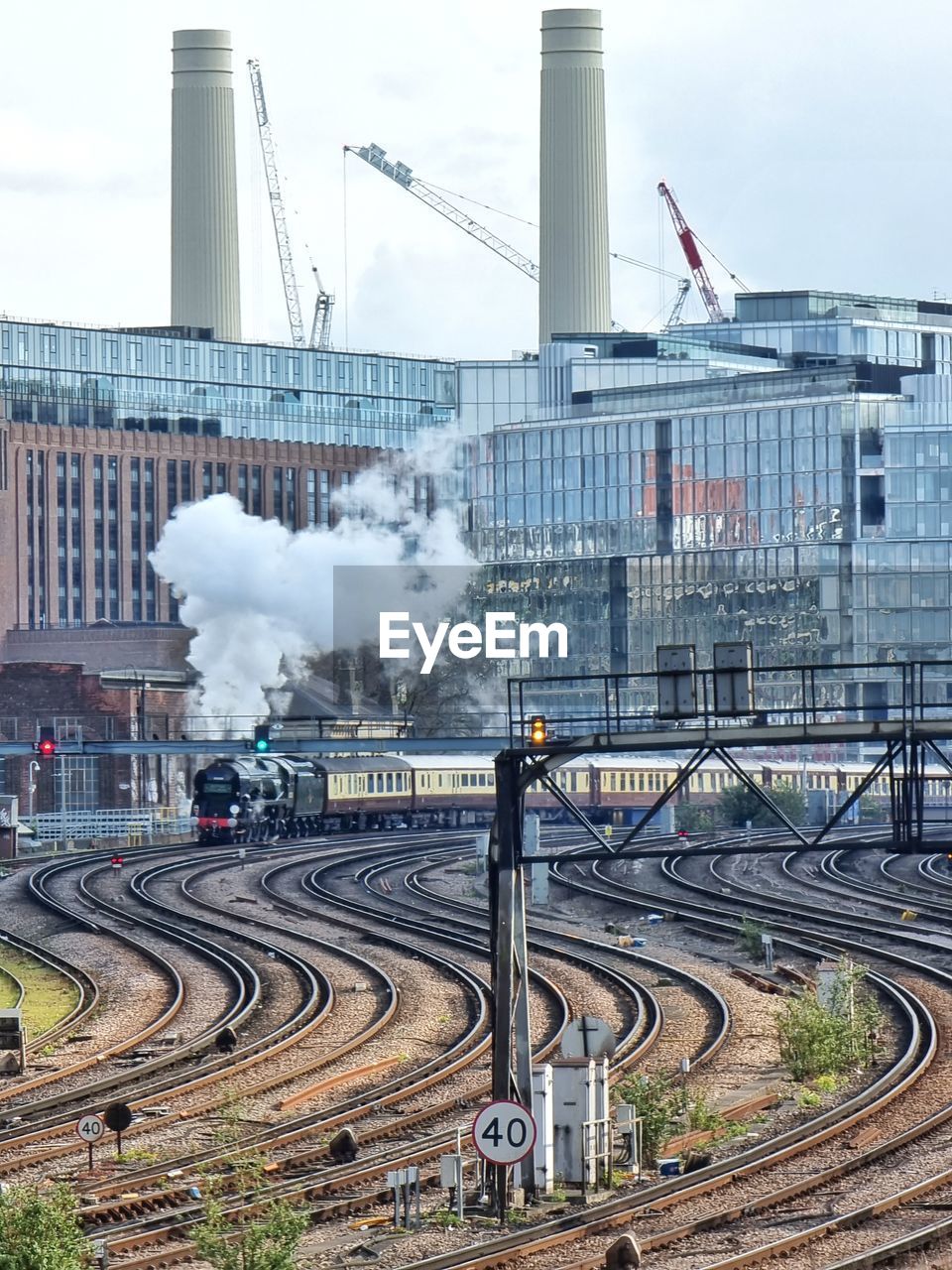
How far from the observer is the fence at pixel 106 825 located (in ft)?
342

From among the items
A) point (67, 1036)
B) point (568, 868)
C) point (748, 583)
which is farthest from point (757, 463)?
point (67, 1036)

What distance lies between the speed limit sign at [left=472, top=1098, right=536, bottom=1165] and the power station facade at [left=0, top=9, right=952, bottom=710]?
111073 millimetres

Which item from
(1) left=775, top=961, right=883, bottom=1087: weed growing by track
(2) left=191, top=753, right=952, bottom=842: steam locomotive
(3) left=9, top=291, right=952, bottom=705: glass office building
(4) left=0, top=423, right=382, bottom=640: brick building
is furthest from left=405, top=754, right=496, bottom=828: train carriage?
(1) left=775, top=961, right=883, bottom=1087: weed growing by track

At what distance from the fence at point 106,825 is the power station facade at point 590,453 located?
4498 cm

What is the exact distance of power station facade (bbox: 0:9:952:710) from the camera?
142500 millimetres

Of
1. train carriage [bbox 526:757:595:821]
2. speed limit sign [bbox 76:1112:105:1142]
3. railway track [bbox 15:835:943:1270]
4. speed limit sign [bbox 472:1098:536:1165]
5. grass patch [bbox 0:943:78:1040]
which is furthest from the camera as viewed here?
train carriage [bbox 526:757:595:821]

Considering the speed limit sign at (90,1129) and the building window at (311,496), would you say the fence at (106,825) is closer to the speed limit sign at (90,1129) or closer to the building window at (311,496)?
the speed limit sign at (90,1129)

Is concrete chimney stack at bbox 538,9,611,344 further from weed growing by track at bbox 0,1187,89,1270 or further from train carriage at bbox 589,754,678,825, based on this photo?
weed growing by track at bbox 0,1187,89,1270

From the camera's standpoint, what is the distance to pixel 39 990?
50719 millimetres

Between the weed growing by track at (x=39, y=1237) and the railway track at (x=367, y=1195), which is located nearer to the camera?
the weed growing by track at (x=39, y=1237)

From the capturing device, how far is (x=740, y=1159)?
3025 centimetres

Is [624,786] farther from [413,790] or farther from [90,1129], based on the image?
[90,1129]

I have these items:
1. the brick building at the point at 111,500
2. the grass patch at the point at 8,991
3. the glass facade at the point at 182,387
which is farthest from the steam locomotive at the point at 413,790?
the glass facade at the point at 182,387

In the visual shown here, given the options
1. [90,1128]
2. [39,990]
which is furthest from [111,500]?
[90,1128]
